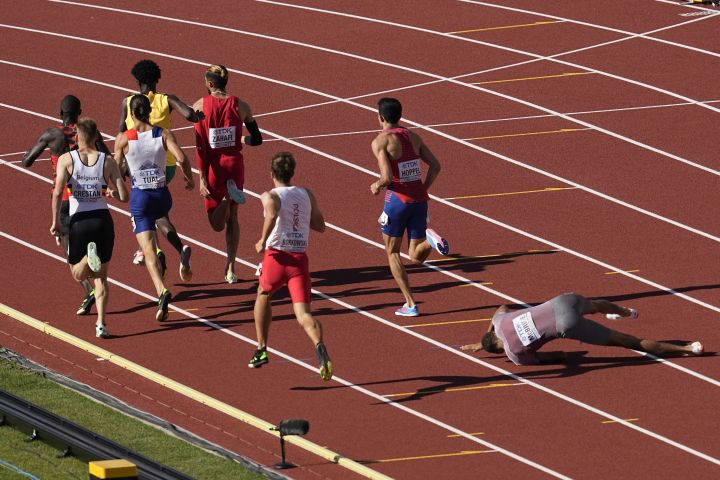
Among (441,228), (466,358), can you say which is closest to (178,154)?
(466,358)

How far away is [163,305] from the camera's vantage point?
50.8ft

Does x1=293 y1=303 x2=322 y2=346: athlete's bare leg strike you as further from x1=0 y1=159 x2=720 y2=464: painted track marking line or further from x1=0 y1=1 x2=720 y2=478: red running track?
x1=0 y1=159 x2=720 y2=464: painted track marking line

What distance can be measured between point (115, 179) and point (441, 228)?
15.2 ft

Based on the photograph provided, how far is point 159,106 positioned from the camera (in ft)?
54.1

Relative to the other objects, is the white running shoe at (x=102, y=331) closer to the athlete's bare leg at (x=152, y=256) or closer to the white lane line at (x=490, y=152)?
the athlete's bare leg at (x=152, y=256)

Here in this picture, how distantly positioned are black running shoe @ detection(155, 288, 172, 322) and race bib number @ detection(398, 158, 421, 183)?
235 cm

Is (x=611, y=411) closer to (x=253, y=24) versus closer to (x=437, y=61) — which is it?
(x=437, y=61)

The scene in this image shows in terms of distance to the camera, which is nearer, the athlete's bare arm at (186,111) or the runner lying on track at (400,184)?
the runner lying on track at (400,184)

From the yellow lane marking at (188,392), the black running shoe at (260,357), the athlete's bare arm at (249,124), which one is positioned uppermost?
the athlete's bare arm at (249,124)

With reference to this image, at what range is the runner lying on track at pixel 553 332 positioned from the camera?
14297 millimetres

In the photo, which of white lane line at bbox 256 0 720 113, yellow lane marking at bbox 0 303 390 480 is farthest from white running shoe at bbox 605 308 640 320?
white lane line at bbox 256 0 720 113

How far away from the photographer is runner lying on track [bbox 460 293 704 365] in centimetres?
1430

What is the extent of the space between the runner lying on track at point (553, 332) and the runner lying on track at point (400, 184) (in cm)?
130

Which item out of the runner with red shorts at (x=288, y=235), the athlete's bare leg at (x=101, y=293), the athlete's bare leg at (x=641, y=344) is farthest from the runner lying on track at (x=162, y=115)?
the athlete's bare leg at (x=641, y=344)
